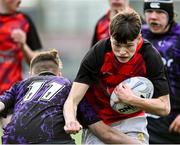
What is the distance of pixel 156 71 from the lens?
5.61 metres

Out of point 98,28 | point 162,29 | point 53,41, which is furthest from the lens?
point 53,41

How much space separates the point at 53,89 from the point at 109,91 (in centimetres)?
47

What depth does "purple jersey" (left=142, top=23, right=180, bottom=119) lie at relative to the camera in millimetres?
7246

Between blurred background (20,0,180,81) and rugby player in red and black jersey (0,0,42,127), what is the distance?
33.4ft

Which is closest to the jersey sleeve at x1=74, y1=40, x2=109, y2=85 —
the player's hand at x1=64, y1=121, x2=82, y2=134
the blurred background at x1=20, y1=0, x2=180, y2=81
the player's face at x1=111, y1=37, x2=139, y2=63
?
the player's face at x1=111, y1=37, x2=139, y2=63

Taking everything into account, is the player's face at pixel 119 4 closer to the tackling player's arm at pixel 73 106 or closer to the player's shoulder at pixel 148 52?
the player's shoulder at pixel 148 52

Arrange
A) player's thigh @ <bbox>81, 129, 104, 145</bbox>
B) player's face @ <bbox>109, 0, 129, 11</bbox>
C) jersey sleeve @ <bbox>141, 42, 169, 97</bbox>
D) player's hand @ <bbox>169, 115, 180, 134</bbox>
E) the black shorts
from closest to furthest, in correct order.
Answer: jersey sleeve @ <bbox>141, 42, 169, 97</bbox>, player's thigh @ <bbox>81, 129, 104, 145</bbox>, player's hand @ <bbox>169, 115, 180, 134</bbox>, the black shorts, player's face @ <bbox>109, 0, 129, 11</bbox>

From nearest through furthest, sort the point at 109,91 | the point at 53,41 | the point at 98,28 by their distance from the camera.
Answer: the point at 109,91, the point at 98,28, the point at 53,41

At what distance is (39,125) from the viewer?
5.43 m

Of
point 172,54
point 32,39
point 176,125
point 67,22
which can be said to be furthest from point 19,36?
point 67,22

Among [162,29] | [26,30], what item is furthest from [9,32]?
[162,29]

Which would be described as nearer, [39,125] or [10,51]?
[39,125]

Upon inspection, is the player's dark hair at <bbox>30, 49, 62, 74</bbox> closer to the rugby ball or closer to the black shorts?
the rugby ball

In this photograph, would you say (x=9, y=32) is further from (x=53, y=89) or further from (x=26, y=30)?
(x=53, y=89)
